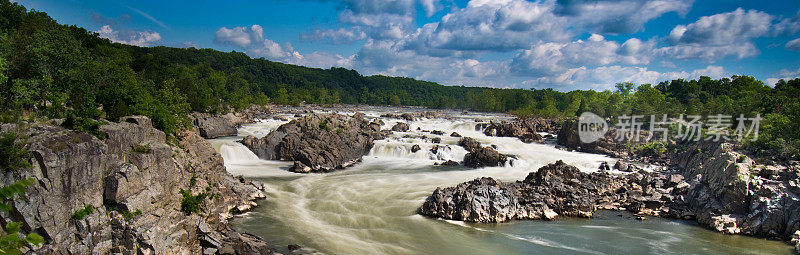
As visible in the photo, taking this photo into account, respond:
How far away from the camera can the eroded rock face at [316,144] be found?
109 ft

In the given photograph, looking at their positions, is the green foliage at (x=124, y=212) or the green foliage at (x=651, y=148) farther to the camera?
the green foliage at (x=651, y=148)

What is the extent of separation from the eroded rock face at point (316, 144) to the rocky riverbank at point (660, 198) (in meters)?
12.9

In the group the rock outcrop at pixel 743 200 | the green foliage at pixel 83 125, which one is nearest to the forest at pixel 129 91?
the green foliage at pixel 83 125

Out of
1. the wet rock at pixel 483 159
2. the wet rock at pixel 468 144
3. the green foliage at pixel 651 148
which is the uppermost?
the green foliage at pixel 651 148

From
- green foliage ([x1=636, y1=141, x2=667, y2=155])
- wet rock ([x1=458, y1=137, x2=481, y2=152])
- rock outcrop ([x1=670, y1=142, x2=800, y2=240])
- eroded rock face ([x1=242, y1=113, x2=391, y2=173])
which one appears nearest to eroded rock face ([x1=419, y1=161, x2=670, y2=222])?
rock outcrop ([x1=670, y1=142, x2=800, y2=240])

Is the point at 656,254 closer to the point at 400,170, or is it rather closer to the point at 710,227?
the point at 710,227

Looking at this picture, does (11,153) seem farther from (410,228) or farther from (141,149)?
(410,228)

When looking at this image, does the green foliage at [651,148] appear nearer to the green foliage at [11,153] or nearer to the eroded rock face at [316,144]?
the eroded rock face at [316,144]

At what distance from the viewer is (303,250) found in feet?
57.2

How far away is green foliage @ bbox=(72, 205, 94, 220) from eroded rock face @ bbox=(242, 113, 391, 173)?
19.2 m

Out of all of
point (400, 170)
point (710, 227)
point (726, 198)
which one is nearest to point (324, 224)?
point (400, 170)

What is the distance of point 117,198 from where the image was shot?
45.0 ft

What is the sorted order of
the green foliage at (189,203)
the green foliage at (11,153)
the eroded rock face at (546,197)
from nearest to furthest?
the green foliage at (11,153)
the green foliage at (189,203)
the eroded rock face at (546,197)

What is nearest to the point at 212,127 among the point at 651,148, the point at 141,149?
the point at 141,149
